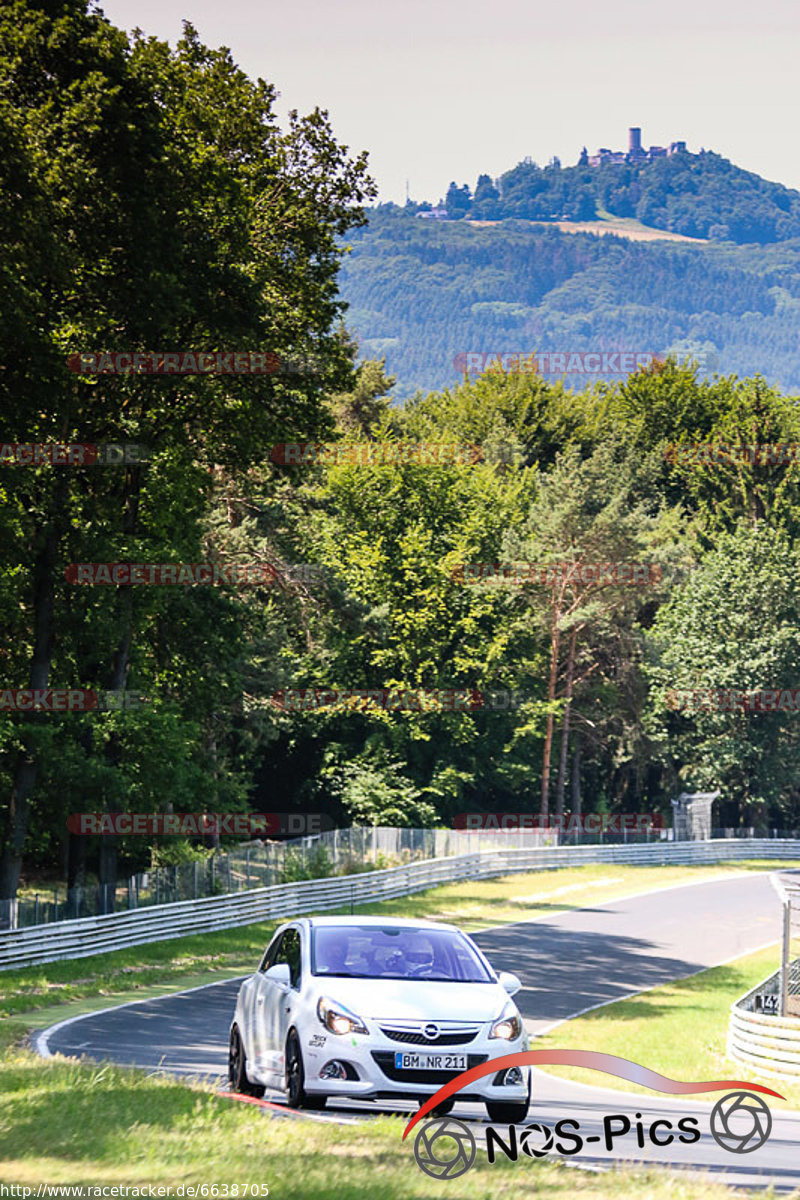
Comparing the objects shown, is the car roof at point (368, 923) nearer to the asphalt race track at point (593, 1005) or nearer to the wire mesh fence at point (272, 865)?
the asphalt race track at point (593, 1005)

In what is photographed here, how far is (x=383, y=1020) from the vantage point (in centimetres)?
1045

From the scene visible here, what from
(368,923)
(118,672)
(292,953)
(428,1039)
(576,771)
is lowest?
(428,1039)

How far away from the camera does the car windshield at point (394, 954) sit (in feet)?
37.1

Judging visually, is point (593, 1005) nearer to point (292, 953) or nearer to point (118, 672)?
point (118, 672)

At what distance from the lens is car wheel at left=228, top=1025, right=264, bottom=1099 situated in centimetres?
1204

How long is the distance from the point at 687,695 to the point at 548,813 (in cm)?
916

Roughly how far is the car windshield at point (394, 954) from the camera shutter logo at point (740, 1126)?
7.02 ft

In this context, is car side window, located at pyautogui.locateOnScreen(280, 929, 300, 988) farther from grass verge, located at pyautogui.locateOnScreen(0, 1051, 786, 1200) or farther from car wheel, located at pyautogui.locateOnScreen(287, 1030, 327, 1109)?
grass verge, located at pyautogui.locateOnScreen(0, 1051, 786, 1200)

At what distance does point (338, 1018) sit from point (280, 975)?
1.19m

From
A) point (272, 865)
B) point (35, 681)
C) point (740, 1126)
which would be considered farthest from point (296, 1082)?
point (272, 865)

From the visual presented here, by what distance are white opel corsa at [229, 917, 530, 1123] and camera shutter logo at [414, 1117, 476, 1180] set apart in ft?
1.47

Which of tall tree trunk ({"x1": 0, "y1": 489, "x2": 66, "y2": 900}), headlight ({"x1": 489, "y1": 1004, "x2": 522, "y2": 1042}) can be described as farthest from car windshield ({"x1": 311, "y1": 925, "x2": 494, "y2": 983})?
tall tree trunk ({"x1": 0, "y1": 489, "x2": 66, "y2": 900})

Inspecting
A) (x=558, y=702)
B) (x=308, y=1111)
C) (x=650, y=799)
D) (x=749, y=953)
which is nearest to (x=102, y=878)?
(x=749, y=953)

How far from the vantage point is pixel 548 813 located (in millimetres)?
71875
